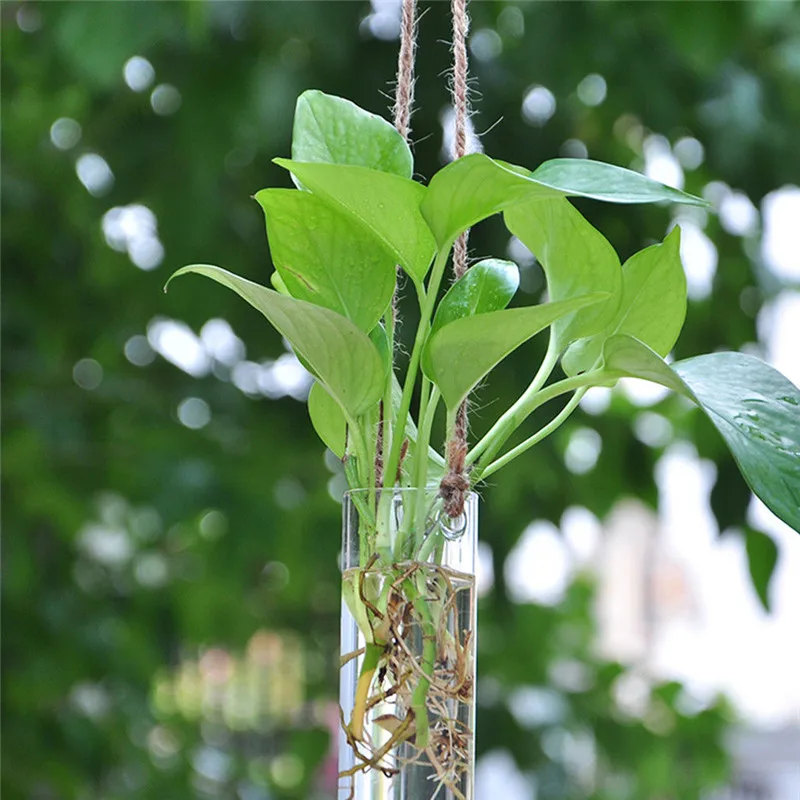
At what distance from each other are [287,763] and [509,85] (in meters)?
1.07

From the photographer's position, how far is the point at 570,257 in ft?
0.79

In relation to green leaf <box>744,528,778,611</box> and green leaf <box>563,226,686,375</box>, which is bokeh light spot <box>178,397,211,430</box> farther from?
green leaf <box>563,226,686,375</box>

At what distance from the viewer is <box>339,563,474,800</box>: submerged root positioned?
227 mm

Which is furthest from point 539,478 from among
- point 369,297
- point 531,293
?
point 369,297

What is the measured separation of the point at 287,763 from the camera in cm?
146

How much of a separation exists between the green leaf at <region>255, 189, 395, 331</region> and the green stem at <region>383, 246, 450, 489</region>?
0.01 metres

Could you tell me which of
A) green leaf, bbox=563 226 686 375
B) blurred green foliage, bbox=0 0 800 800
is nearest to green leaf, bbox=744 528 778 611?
blurred green foliage, bbox=0 0 800 800

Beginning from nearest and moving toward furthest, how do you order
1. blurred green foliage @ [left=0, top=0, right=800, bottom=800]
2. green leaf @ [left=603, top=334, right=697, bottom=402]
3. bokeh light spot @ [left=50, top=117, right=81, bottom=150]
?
green leaf @ [left=603, top=334, right=697, bottom=402] < blurred green foliage @ [left=0, top=0, right=800, bottom=800] < bokeh light spot @ [left=50, top=117, right=81, bottom=150]

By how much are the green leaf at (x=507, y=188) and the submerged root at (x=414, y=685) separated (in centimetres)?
7

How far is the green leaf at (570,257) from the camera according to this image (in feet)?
0.78

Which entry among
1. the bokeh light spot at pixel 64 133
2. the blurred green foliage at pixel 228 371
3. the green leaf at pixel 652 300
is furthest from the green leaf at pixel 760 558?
the bokeh light spot at pixel 64 133

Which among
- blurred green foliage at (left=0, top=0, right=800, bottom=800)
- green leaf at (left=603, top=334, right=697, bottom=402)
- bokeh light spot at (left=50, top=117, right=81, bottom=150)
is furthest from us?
bokeh light spot at (left=50, top=117, right=81, bottom=150)

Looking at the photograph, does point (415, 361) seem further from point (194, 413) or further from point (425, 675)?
point (194, 413)

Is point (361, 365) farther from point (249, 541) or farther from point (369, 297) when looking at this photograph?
point (249, 541)
